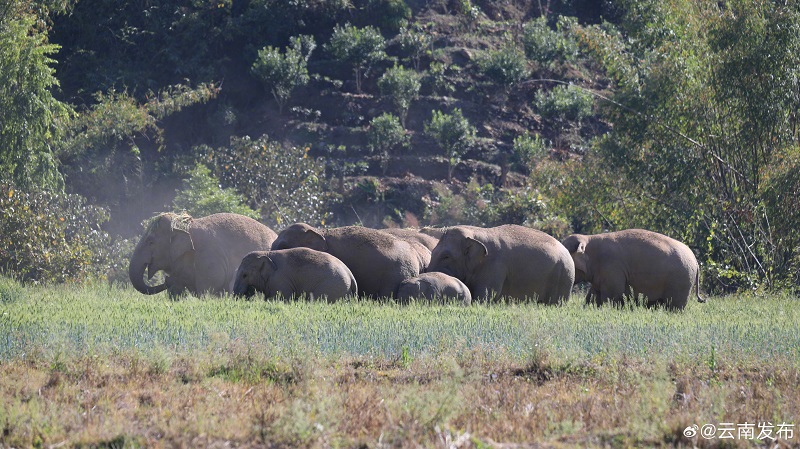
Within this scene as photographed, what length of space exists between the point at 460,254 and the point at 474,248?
25 centimetres

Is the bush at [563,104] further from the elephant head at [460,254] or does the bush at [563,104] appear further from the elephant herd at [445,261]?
the elephant head at [460,254]

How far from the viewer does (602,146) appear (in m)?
26.2

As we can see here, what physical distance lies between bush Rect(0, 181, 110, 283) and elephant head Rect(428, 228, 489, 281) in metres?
8.54

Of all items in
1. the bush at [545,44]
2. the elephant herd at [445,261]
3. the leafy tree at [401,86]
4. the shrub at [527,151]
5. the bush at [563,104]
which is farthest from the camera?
the bush at [545,44]

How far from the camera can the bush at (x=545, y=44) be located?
4350 centimetres

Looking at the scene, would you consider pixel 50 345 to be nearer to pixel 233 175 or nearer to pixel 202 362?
pixel 202 362

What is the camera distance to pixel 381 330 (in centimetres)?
1285

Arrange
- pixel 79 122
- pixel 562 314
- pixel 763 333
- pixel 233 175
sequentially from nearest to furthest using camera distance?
pixel 763 333, pixel 562 314, pixel 233 175, pixel 79 122

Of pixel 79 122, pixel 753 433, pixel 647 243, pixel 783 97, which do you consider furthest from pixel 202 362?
pixel 79 122

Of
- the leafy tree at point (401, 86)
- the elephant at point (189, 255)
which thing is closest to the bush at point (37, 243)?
the elephant at point (189, 255)

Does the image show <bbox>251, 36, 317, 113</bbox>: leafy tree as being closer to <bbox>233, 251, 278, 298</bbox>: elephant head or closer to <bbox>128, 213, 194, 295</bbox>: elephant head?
<bbox>128, 213, 194, 295</bbox>: elephant head

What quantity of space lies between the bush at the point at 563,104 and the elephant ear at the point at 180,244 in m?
24.2

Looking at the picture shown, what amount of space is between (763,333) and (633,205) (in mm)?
12431

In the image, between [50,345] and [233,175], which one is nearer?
[50,345]
